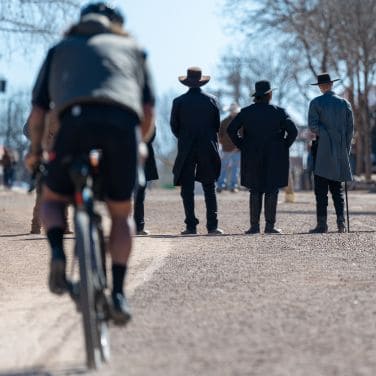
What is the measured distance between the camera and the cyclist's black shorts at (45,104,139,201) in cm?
674

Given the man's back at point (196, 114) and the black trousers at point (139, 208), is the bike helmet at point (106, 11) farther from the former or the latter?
the black trousers at point (139, 208)

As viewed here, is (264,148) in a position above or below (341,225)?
above

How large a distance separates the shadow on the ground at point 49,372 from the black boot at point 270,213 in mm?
10239

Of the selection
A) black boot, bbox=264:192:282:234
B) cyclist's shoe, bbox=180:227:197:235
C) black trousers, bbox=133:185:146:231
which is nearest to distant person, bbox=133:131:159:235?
black trousers, bbox=133:185:146:231

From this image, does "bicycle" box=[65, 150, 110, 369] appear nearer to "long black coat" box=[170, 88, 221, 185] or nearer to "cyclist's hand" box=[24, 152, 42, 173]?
"cyclist's hand" box=[24, 152, 42, 173]

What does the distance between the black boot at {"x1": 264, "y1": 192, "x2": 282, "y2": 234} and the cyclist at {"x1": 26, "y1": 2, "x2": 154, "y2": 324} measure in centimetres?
947

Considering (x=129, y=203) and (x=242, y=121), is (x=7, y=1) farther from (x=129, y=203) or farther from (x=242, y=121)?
(x=129, y=203)

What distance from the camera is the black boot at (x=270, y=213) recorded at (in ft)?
54.5

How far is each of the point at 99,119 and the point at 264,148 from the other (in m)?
9.96

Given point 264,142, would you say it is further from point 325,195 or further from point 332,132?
point 325,195

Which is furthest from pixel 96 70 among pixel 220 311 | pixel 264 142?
pixel 264 142

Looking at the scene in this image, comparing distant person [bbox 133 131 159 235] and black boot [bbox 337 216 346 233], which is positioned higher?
distant person [bbox 133 131 159 235]

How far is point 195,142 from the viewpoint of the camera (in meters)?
16.5

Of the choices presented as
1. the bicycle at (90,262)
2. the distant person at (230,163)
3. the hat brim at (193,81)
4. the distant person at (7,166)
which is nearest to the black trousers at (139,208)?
the hat brim at (193,81)
